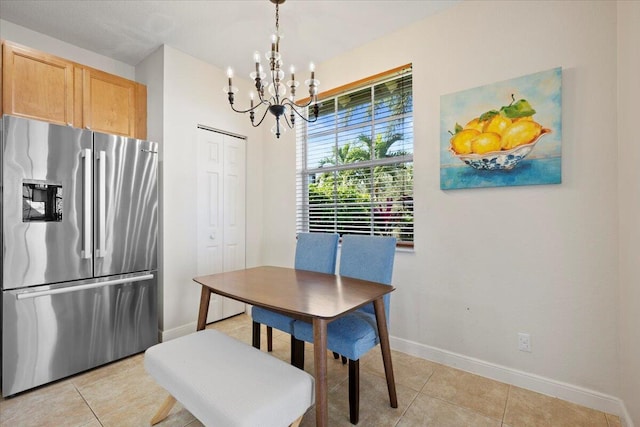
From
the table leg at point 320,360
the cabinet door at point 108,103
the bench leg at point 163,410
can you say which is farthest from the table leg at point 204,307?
the cabinet door at point 108,103

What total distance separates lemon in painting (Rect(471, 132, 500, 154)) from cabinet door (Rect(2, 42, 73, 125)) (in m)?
3.33

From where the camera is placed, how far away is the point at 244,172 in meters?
3.56

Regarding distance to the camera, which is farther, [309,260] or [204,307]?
[309,260]

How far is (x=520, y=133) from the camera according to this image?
1.97 meters

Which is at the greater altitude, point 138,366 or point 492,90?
point 492,90

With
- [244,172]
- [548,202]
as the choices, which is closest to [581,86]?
[548,202]

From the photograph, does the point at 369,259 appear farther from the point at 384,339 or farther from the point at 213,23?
the point at 213,23

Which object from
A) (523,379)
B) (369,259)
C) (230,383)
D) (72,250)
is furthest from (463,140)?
(72,250)

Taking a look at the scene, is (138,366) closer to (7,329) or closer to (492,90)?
Answer: (7,329)

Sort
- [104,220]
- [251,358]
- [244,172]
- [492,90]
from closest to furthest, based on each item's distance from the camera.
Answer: [251,358], [492,90], [104,220], [244,172]

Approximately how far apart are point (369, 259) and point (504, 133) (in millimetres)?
1295

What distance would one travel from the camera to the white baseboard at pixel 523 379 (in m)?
1.73

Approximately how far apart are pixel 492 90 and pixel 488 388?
209 centimetres

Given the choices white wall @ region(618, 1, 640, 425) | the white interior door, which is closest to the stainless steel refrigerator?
the white interior door
